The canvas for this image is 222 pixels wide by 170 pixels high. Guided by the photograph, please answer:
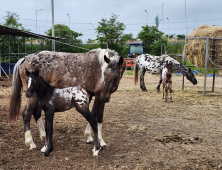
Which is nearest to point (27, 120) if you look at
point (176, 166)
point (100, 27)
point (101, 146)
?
point (101, 146)

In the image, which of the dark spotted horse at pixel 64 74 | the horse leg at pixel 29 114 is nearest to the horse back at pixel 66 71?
the dark spotted horse at pixel 64 74

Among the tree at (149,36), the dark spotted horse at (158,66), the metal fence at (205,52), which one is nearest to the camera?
the metal fence at (205,52)

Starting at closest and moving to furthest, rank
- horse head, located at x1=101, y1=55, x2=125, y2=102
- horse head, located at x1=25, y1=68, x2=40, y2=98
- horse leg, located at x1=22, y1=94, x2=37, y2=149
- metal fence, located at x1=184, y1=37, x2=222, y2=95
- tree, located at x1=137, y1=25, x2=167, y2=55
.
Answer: horse head, located at x1=25, y1=68, x2=40, y2=98, horse head, located at x1=101, y1=55, x2=125, y2=102, horse leg, located at x1=22, y1=94, x2=37, y2=149, metal fence, located at x1=184, y1=37, x2=222, y2=95, tree, located at x1=137, y1=25, x2=167, y2=55

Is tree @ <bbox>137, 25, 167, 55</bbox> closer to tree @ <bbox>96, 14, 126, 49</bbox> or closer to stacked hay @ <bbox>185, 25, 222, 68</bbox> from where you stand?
tree @ <bbox>96, 14, 126, 49</bbox>

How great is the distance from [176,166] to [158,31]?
3016cm

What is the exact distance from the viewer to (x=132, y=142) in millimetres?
4141

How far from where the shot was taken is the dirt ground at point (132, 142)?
10.7 ft

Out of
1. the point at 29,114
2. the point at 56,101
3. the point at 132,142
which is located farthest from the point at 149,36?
the point at 56,101

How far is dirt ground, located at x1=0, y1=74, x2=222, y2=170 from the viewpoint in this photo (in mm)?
3264

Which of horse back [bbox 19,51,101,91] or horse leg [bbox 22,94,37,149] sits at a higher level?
horse back [bbox 19,51,101,91]

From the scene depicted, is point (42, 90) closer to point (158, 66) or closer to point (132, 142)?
point (132, 142)

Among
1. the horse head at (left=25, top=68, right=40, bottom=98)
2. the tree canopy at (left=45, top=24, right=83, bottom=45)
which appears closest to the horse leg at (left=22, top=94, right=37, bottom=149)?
the horse head at (left=25, top=68, right=40, bottom=98)

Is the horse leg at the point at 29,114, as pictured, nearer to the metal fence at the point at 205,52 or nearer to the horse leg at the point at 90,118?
the horse leg at the point at 90,118

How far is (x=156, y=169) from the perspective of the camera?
10.1 feet
